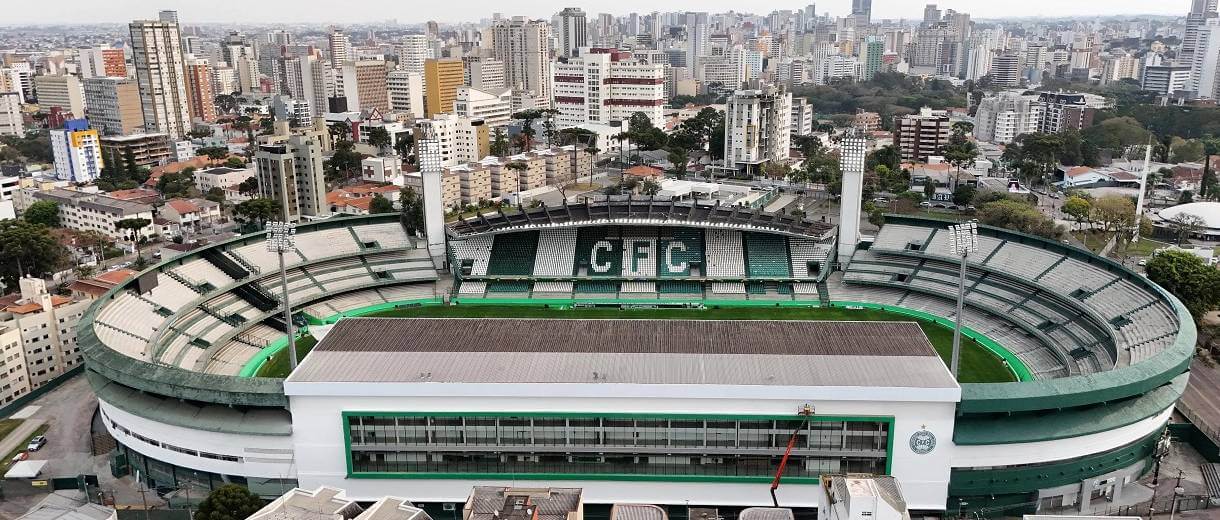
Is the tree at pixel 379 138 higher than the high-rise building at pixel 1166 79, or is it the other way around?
the high-rise building at pixel 1166 79

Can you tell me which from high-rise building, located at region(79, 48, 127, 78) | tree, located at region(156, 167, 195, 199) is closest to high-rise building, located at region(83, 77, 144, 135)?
tree, located at region(156, 167, 195, 199)

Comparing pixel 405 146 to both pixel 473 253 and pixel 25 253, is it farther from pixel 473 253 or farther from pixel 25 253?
pixel 473 253

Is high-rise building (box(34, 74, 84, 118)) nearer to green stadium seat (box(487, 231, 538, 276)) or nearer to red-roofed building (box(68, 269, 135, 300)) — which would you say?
red-roofed building (box(68, 269, 135, 300))

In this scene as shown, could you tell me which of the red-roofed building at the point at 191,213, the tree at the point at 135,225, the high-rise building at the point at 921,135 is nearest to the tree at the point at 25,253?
the tree at the point at 135,225

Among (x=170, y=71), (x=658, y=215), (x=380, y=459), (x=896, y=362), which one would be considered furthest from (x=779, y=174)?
(x=170, y=71)

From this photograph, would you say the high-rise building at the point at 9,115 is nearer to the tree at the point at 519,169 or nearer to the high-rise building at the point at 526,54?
the high-rise building at the point at 526,54

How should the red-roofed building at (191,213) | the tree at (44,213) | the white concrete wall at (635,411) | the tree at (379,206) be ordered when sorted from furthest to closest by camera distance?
the tree at (379,206), the red-roofed building at (191,213), the tree at (44,213), the white concrete wall at (635,411)

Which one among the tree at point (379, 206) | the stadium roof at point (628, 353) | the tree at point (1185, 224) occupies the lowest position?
the tree at point (1185, 224)
